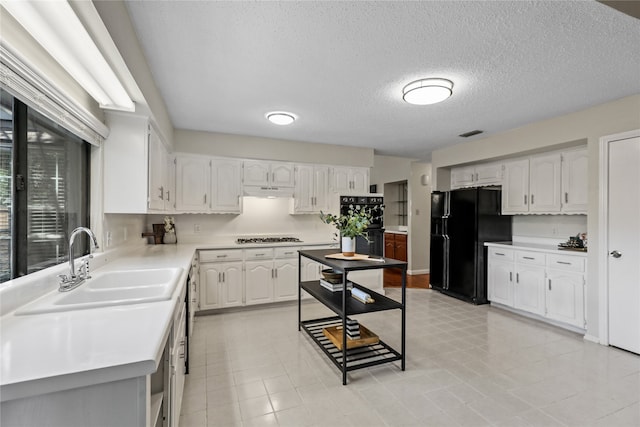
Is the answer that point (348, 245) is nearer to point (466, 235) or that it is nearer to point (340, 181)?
point (340, 181)

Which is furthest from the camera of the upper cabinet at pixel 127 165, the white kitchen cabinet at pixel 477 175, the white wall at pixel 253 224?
the white kitchen cabinet at pixel 477 175

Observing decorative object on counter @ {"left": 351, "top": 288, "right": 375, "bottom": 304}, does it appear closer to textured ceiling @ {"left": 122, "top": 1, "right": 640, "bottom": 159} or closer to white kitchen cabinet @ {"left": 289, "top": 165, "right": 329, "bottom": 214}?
textured ceiling @ {"left": 122, "top": 1, "right": 640, "bottom": 159}

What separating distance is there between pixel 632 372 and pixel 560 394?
0.89 meters

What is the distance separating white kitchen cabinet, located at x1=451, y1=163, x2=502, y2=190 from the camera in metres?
4.38

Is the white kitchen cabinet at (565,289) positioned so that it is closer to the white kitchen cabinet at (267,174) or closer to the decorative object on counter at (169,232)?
the white kitchen cabinet at (267,174)

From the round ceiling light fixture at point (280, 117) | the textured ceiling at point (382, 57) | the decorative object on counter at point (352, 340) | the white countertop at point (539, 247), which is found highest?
the textured ceiling at point (382, 57)

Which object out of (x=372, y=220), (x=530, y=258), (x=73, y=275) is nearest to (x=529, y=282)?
(x=530, y=258)

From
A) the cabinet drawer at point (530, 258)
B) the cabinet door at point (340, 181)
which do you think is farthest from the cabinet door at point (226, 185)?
the cabinet drawer at point (530, 258)

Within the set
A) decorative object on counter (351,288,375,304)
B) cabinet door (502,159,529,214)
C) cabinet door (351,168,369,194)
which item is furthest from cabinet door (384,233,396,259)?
decorative object on counter (351,288,375,304)

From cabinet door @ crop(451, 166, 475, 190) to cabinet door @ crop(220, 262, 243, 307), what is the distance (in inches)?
143

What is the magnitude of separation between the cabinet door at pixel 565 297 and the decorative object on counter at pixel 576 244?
12.7 inches

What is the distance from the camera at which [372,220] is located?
4.76m

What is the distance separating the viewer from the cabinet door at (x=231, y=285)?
3844 mm

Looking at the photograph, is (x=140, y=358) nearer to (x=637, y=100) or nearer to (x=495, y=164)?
(x=637, y=100)
